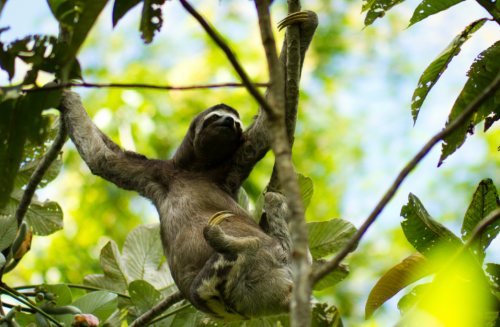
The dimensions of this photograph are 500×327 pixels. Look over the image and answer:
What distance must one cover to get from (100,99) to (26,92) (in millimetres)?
11517

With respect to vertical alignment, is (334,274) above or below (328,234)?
below

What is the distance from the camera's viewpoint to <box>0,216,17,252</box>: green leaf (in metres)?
3.43

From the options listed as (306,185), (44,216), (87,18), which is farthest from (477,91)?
(44,216)

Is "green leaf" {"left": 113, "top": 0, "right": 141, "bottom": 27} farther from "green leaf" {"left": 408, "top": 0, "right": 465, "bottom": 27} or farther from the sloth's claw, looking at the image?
the sloth's claw

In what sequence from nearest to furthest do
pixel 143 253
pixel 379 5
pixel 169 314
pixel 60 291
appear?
1. pixel 379 5
2. pixel 169 314
3. pixel 60 291
4. pixel 143 253

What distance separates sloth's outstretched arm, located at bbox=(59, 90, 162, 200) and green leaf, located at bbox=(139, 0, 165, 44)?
2.33m

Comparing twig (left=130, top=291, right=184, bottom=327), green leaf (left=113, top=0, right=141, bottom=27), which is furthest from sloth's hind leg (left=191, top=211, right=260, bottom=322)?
green leaf (left=113, top=0, right=141, bottom=27)

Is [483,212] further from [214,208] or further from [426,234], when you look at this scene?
[214,208]

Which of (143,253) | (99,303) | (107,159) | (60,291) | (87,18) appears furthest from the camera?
(107,159)

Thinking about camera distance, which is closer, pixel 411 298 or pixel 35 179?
pixel 411 298

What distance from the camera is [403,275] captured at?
238 cm

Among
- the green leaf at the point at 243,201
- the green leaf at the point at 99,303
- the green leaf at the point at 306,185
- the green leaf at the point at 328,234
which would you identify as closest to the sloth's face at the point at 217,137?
the green leaf at the point at 243,201

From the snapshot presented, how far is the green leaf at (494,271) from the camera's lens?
2.08 meters

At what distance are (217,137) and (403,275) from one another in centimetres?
264
